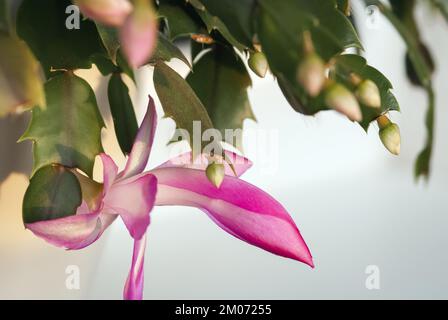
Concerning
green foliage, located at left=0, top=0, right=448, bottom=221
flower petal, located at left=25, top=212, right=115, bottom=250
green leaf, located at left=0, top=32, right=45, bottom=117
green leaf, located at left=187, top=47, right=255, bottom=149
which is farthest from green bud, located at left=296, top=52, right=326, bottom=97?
green leaf, located at left=187, top=47, right=255, bottom=149

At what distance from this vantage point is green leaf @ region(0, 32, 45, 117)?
0.29 m

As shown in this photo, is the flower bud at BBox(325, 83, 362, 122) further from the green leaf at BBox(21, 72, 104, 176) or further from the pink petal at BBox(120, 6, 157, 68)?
the green leaf at BBox(21, 72, 104, 176)

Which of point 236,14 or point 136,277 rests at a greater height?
point 236,14

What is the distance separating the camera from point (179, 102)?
0.46 metres

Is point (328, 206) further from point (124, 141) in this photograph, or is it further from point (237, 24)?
point (237, 24)

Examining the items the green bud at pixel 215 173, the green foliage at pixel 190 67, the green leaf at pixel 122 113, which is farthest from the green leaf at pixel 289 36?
the green leaf at pixel 122 113

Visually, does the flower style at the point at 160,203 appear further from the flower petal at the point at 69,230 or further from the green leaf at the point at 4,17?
the green leaf at the point at 4,17

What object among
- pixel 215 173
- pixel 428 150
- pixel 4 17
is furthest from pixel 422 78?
pixel 4 17

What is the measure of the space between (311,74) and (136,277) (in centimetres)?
24

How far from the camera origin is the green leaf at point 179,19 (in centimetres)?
51

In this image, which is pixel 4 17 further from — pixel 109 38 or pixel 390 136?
pixel 390 136

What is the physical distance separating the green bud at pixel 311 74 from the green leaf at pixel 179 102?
0.18 meters

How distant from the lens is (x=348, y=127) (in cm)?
120
